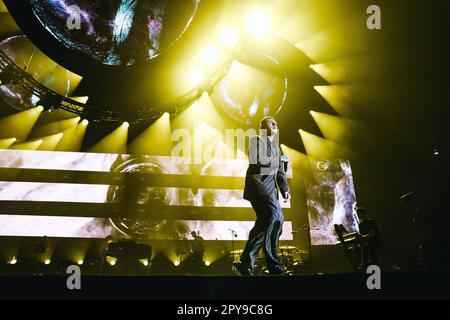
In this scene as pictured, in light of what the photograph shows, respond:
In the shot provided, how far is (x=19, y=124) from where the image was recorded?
8.45 m

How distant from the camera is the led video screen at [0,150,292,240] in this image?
8.09 metres

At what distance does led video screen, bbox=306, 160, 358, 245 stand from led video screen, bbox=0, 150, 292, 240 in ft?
3.08

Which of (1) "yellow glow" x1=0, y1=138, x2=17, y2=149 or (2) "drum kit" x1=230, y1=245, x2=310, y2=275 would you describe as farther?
(1) "yellow glow" x1=0, y1=138, x2=17, y2=149

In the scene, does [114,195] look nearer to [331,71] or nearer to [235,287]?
[235,287]

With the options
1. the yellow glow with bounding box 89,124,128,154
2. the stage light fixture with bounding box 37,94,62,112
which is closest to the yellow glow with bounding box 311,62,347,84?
the yellow glow with bounding box 89,124,128,154

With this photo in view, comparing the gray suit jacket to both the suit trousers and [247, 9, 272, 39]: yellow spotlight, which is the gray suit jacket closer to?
the suit trousers

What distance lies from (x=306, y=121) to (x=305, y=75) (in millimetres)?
1646

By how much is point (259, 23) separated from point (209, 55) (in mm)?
1563

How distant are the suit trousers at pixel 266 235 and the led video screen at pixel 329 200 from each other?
21.0 ft

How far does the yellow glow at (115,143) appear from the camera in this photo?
30.0ft

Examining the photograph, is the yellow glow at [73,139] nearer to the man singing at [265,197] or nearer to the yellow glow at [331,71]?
the man singing at [265,197]

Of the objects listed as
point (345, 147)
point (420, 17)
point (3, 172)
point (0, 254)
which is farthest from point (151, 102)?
point (420, 17)
